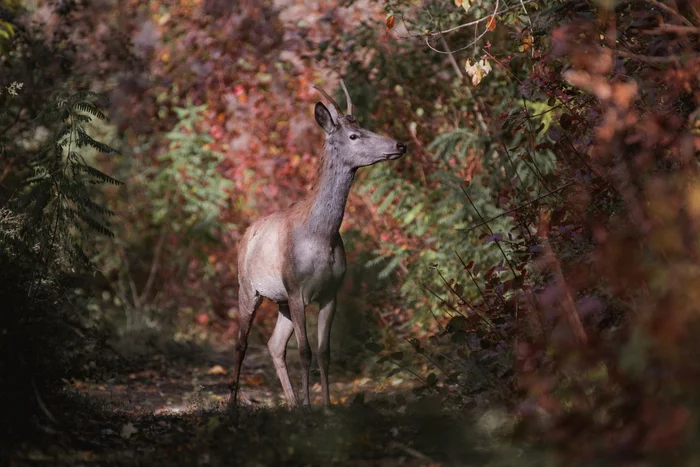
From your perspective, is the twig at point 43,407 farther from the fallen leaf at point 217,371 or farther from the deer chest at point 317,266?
the fallen leaf at point 217,371

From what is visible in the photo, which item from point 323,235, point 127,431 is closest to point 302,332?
point 323,235

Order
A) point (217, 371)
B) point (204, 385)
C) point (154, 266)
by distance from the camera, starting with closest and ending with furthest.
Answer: point (204, 385) < point (217, 371) < point (154, 266)

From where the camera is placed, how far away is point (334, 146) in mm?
7484

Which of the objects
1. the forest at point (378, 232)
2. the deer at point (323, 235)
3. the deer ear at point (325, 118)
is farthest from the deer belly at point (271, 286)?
the deer ear at point (325, 118)

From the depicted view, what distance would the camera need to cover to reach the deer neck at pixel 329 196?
7.35 meters

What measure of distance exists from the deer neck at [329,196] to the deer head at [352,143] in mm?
45

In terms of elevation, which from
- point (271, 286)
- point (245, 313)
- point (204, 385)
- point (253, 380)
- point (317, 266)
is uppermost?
point (317, 266)

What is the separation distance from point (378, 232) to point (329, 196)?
3.87 meters

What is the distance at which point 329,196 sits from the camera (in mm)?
7391

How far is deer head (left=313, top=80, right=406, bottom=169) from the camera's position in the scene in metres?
7.34

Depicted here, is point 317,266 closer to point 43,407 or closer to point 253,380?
point 43,407

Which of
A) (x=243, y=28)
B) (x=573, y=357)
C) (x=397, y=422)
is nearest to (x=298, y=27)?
(x=243, y=28)

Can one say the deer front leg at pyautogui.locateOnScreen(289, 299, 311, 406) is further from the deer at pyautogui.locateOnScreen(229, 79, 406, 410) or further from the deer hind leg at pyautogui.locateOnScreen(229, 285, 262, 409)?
the deer hind leg at pyautogui.locateOnScreen(229, 285, 262, 409)

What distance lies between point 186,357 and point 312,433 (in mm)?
5933
